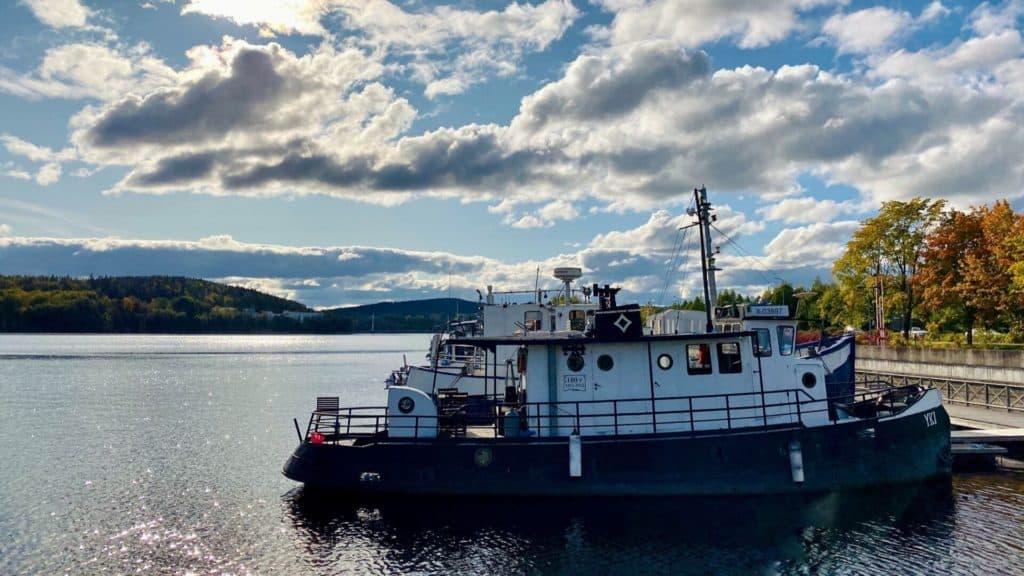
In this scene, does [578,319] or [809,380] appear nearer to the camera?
[809,380]

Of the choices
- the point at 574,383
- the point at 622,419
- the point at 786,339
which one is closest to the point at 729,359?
the point at 786,339

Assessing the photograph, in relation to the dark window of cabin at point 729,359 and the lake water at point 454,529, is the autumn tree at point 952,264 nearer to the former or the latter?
the lake water at point 454,529

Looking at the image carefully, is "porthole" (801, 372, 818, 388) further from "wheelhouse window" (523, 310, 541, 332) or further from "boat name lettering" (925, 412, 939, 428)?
"wheelhouse window" (523, 310, 541, 332)

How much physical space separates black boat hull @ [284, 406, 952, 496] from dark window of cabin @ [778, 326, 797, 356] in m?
2.42

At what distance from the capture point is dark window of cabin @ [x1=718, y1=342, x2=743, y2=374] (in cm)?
2091

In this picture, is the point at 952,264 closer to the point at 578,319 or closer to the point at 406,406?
the point at 578,319

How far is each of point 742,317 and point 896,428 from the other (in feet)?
17.1

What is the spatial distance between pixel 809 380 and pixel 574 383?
22.7ft

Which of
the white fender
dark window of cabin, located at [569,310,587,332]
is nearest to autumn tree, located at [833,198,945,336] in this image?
dark window of cabin, located at [569,310,587,332]

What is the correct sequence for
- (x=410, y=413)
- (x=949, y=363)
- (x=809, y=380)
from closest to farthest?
(x=410, y=413) → (x=809, y=380) → (x=949, y=363)

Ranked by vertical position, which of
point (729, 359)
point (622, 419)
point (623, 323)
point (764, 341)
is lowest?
point (622, 419)

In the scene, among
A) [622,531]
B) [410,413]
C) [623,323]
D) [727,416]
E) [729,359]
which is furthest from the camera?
[729,359]

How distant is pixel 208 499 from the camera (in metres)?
22.0

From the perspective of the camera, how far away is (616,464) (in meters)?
19.6
